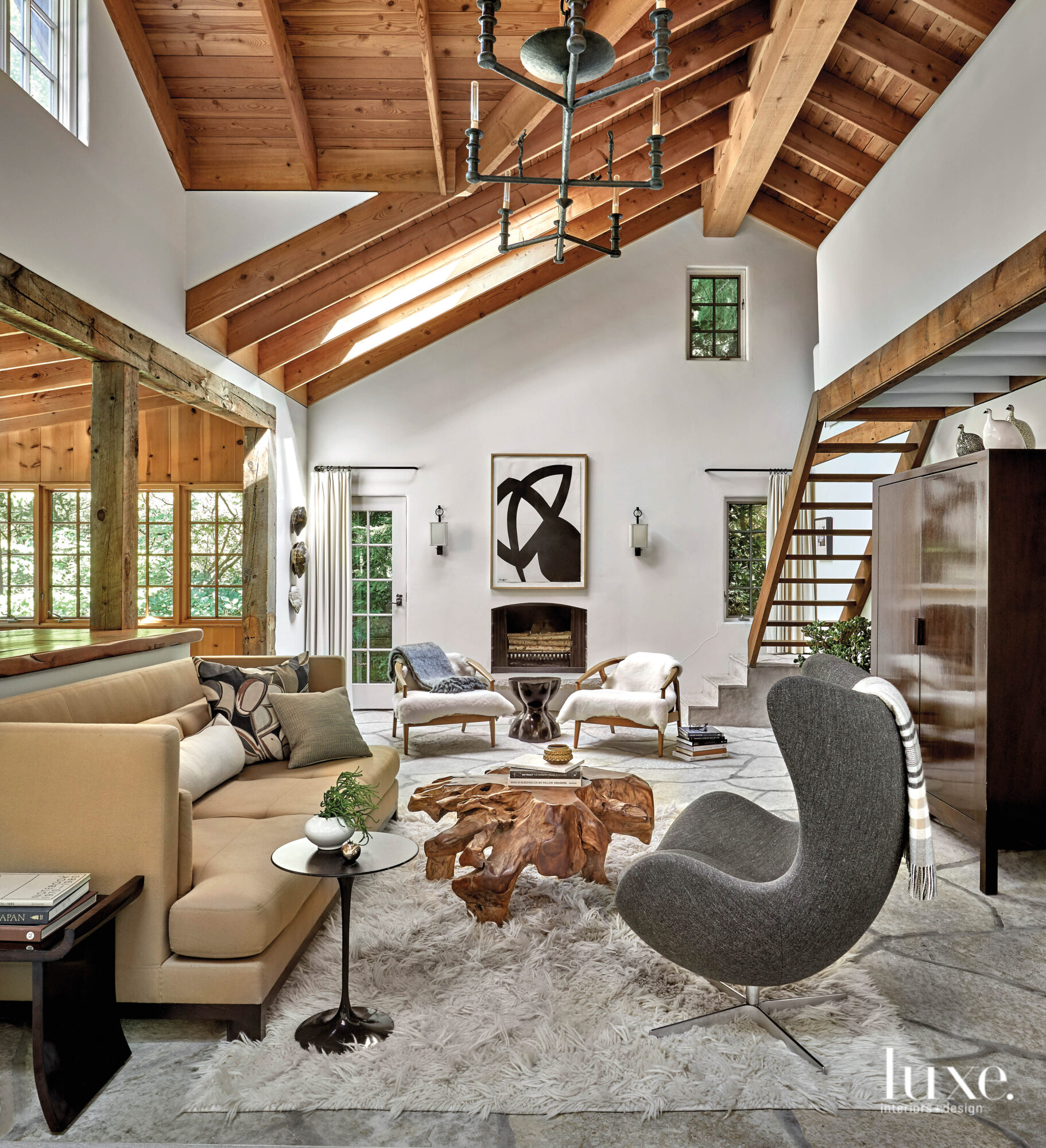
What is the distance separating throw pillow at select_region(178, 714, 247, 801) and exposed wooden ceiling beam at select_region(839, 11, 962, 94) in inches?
191

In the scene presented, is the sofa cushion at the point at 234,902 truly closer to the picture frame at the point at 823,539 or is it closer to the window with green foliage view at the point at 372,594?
the window with green foliage view at the point at 372,594

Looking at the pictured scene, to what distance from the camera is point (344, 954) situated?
2.34 meters

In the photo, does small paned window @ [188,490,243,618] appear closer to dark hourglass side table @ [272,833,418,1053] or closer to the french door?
the french door

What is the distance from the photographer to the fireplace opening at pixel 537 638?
7.90 metres

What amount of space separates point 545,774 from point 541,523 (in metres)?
4.34

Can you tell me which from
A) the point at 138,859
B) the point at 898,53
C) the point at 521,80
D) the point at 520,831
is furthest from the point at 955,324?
the point at 138,859

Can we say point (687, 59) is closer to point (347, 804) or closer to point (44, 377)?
point (347, 804)

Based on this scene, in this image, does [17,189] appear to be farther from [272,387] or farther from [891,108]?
[891,108]

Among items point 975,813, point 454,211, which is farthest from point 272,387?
point 975,813

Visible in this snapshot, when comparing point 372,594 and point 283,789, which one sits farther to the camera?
point 372,594

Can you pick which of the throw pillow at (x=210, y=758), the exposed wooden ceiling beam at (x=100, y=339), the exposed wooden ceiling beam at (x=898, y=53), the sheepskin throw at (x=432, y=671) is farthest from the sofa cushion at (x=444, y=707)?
the exposed wooden ceiling beam at (x=898, y=53)

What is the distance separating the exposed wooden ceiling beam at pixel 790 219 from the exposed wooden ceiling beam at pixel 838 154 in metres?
1.27

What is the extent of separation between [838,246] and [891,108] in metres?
0.94
